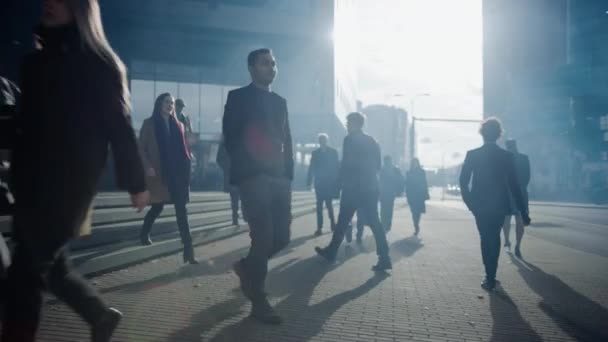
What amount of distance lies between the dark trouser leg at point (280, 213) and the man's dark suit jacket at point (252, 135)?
0.10 m

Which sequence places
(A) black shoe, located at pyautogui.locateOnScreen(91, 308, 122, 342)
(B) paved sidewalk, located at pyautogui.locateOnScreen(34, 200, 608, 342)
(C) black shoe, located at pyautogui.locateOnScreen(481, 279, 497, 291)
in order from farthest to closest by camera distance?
(C) black shoe, located at pyautogui.locateOnScreen(481, 279, 497, 291)
(B) paved sidewalk, located at pyautogui.locateOnScreen(34, 200, 608, 342)
(A) black shoe, located at pyautogui.locateOnScreen(91, 308, 122, 342)

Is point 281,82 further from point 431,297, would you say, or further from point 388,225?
point 431,297

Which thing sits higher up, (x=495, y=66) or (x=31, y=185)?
(x=495, y=66)

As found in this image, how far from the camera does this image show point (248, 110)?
12.1 ft

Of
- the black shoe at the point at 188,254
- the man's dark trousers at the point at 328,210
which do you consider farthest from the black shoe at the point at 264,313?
the man's dark trousers at the point at 328,210

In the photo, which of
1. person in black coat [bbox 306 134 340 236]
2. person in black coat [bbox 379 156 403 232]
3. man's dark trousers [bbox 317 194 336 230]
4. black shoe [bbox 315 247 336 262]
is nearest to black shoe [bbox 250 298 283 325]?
black shoe [bbox 315 247 336 262]

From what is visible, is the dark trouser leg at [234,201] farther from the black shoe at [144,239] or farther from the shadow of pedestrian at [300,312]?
the shadow of pedestrian at [300,312]

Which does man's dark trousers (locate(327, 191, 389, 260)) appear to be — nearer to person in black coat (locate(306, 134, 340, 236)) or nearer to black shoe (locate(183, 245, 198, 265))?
black shoe (locate(183, 245, 198, 265))

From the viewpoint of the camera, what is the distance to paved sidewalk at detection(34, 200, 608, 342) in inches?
135

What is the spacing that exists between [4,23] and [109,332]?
18.5 metres

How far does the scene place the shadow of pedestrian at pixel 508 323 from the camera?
137 inches

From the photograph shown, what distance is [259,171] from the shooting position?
11.8 feet

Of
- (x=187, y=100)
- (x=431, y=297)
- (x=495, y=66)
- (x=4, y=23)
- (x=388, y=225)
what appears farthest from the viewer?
(x=495, y=66)

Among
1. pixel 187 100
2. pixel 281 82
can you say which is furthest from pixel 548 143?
pixel 187 100
